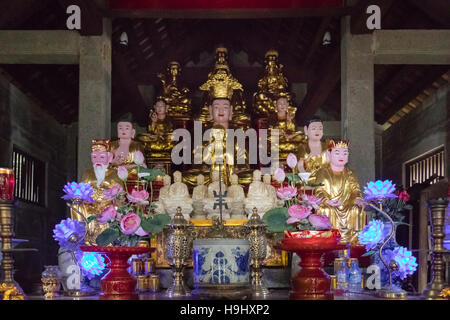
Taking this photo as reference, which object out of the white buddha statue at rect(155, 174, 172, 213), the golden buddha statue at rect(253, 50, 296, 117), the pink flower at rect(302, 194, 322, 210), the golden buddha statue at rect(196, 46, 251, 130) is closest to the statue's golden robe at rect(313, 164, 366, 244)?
the white buddha statue at rect(155, 174, 172, 213)

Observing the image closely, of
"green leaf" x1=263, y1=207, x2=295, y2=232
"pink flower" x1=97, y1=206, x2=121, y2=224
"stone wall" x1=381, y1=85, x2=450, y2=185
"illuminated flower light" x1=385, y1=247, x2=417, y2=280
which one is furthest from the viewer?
"stone wall" x1=381, y1=85, x2=450, y2=185

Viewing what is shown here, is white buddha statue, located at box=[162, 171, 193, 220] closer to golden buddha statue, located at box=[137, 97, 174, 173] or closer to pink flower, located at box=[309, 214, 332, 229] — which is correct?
pink flower, located at box=[309, 214, 332, 229]

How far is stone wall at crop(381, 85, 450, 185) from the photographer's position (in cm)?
838

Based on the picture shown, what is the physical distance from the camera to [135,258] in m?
4.57

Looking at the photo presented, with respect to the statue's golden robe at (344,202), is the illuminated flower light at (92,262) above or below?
below

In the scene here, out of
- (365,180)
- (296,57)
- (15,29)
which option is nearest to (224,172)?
(365,180)

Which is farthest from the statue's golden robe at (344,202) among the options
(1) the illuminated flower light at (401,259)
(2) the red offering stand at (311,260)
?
(2) the red offering stand at (311,260)

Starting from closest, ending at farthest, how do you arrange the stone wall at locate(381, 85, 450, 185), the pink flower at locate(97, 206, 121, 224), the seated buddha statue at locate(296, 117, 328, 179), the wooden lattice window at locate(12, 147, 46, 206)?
the pink flower at locate(97, 206, 121, 224)
the seated buddha statue at locate(296, 117, 328, 179)
the stone wall at locate(381, 85, 450, 185)
the wooden lattice window at locate(12, 147, 46, 206)

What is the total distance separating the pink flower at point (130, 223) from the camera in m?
3.68

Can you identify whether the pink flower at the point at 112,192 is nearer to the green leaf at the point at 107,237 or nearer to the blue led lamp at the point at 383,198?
the green leaf at the point at 107,237

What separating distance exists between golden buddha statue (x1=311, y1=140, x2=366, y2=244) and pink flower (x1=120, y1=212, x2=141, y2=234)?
2.08 m

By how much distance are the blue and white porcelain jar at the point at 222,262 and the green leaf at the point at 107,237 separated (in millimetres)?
493

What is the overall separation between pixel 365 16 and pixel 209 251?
3632mm
